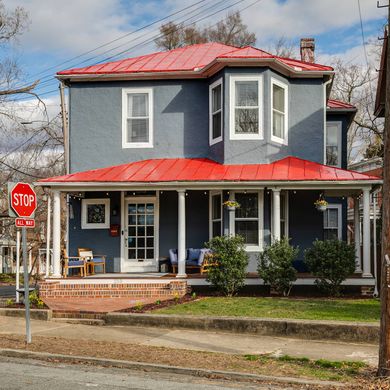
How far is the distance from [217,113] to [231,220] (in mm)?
3408

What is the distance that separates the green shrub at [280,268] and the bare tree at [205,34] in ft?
93.2

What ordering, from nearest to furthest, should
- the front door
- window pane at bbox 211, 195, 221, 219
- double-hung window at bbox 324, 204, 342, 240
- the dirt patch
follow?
the dirt patch, window pane at bbox 211, 195, 221, 219, the front door, double-hung window at bbox 324, 204, 342, 240

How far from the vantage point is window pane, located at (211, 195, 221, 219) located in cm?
1806

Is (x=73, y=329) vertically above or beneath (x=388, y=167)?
beneath

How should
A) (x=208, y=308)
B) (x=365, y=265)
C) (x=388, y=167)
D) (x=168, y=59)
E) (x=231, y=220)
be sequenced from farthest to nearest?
(x=168, y=59) < (x=231, y=220) < (x=365, y=265) < (x=208, y=308) < (x=388, y=167)

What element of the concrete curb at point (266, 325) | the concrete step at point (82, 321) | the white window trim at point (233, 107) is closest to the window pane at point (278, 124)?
the white window trim at point (233, 107)

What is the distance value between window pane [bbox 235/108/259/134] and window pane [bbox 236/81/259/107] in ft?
0.65

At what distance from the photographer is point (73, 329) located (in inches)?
470

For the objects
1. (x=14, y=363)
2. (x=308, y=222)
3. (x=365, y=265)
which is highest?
(x=308, y=222)

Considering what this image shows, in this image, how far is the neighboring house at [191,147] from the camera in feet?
57.0

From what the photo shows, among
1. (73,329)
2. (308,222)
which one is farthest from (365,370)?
(308,222)

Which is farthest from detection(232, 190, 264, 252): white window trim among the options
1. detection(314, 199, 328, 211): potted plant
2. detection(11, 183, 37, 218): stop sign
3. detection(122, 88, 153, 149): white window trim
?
detection(11, 183, 37, 218): stop sign

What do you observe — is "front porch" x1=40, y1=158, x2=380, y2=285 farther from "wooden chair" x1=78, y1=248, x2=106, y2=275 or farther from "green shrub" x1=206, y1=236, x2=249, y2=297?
"green shrub" x1=206, y1=236, x2=249, y2=297

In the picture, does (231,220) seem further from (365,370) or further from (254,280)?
(365,370)
